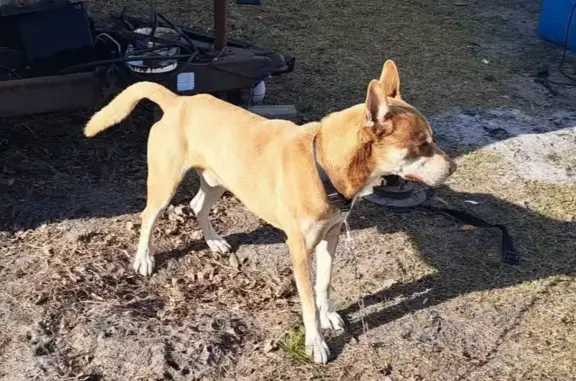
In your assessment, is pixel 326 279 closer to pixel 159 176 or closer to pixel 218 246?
pixel 218 246

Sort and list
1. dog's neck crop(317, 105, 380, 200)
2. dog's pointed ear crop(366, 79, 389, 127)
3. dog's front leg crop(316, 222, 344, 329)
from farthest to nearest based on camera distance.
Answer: dog's front leg crop(316, 222, 344, 329) → dog's neck crop(317, 105, 380, 200) → dog's pointed ear crop(366, 79, 389, 127)

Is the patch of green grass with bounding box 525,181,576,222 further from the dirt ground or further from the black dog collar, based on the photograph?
the black dog collar

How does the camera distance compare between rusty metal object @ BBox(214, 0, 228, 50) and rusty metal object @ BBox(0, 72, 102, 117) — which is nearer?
rusty metal object @ BBox(0, 72, 102, 117)

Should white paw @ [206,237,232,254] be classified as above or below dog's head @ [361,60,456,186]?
below

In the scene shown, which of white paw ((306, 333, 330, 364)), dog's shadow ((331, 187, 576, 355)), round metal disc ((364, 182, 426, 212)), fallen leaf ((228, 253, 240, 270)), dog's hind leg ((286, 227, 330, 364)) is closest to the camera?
dog's hind leg ((286, 227, 330, 364))

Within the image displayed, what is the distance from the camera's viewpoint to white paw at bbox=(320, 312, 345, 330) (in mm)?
3855

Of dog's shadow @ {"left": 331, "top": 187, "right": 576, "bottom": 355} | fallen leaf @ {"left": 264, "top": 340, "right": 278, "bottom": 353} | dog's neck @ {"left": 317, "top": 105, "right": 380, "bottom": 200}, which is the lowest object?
dog's shadow @ {"left": 331, "top": 187, "right": 576, "bottom": 355}

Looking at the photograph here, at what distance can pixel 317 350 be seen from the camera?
3.65m

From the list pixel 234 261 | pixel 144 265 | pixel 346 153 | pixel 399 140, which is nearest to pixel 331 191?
pixel 346 153

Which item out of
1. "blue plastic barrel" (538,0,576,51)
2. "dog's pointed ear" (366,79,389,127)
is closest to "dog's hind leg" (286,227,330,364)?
"dog's pointed ear" (366,79,389,127)

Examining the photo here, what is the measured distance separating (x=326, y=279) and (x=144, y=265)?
1.04m

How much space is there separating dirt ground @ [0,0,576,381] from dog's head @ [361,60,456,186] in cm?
95

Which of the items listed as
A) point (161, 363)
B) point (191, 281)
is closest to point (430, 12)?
point (191, 281)

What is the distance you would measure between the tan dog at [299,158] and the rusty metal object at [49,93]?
0.81 meters
